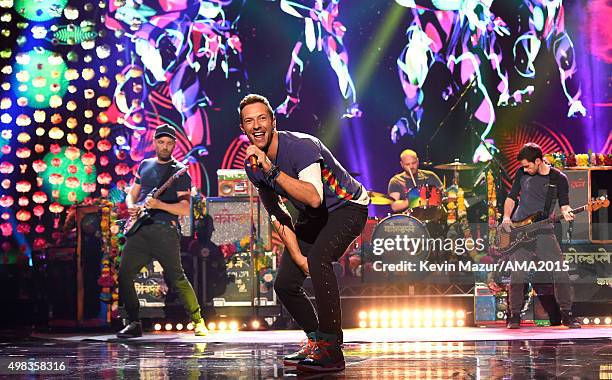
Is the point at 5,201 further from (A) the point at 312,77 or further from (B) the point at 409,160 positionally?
(B) the point at 409,160

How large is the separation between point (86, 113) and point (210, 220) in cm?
181

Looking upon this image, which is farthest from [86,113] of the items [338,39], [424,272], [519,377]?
[519,377]

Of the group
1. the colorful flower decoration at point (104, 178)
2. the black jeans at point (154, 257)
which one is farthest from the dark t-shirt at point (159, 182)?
the colorful flower decoration at point (104, 178)

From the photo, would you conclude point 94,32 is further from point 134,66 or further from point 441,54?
point 441,54

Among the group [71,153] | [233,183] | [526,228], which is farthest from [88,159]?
[526,228]

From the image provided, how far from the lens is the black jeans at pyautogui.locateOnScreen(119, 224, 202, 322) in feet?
28.4

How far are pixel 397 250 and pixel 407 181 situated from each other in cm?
112

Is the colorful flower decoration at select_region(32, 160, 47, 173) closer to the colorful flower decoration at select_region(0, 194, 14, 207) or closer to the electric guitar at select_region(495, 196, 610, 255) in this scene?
the colorful flower decoration at select_region(0, 194, 14, 207)

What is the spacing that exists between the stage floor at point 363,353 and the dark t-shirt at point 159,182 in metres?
1.14

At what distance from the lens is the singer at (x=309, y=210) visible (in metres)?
5.15

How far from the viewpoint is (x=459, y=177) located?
→ 10.3 metres

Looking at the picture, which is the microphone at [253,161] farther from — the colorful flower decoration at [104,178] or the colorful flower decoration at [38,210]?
the colorful flower decoration at [38,210]

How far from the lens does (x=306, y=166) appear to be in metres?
5.16

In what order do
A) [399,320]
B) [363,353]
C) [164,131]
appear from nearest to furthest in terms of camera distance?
[363,353]
[164,131]
[399,320]
